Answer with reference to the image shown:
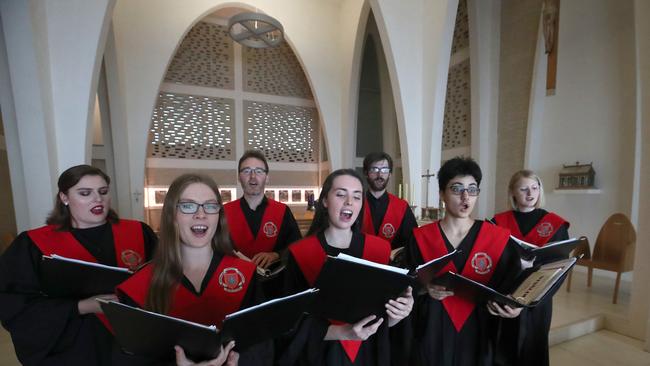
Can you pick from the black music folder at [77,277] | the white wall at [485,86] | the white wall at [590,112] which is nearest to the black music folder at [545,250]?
the black music folder at [77,277]

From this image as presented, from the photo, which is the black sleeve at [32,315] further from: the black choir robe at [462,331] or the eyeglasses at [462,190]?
the eyeglasses at [462,190]

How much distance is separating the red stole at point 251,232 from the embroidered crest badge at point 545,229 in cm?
246

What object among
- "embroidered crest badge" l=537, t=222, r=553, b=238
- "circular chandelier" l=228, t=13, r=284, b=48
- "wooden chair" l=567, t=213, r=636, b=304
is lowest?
"wooden chair" l=567, t=213, r=636, b=304

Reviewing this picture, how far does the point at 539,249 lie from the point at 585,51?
642 cm

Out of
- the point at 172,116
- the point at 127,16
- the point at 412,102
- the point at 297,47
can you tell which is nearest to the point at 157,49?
the point at 127,16

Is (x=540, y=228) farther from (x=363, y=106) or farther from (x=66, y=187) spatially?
(x=363, y=106)

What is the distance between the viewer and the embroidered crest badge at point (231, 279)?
1463 millimetres

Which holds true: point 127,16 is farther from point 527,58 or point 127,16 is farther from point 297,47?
point 527,58

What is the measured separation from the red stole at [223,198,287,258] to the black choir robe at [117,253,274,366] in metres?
1.29

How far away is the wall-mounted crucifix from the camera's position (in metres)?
6.19

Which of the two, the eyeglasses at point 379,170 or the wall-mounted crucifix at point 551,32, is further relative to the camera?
the wall-mounted crucifix at point 551,32

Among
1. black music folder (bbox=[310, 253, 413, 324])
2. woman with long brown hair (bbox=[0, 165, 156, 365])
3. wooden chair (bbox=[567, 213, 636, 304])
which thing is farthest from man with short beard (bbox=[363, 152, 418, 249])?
wooden chair (bbox=[567, 213, 636, 304])

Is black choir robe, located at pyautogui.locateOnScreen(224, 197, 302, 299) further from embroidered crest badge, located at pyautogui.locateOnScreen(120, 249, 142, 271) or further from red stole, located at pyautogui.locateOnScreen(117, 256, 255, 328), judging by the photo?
red stole, located at pyautogui.locateOnScreen(117, 256, 255, 328)

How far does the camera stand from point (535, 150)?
6.66m
